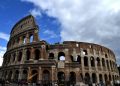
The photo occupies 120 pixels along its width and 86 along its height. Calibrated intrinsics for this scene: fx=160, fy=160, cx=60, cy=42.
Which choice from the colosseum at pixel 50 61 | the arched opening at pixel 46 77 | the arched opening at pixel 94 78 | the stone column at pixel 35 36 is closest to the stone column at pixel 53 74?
the colosseum at pixel 50 61

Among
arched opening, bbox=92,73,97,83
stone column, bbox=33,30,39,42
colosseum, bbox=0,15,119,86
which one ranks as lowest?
arched opening, bbox=92,73,97,83

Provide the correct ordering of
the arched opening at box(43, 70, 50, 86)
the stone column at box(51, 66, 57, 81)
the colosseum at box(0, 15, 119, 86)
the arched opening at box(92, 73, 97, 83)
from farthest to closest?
the arched opening at box(92, 73, 97, 83) < the colosseum at box(0, 15, 119, 86) < the stone column at box(51, 66, 57, 81) < the arched opening at box(43, 70, 50, 86)

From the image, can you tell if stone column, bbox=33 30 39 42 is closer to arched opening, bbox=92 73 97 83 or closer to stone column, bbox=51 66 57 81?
stone column, bbox=51 66 57 81

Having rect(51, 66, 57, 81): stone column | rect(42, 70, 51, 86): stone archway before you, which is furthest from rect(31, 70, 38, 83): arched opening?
rect(51, 66, 57, 81): stone column

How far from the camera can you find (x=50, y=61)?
25328mm

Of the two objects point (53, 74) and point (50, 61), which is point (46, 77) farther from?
point (50, 61)

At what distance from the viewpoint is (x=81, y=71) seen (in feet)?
94.6

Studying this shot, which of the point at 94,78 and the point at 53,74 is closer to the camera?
the point at 53,74

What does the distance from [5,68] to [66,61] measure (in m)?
12.7

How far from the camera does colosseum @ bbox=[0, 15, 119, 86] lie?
25.3m

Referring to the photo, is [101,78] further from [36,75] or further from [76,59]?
[36,75]

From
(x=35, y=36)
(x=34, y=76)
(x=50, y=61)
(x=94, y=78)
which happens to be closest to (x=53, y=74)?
(x=50, y=61)

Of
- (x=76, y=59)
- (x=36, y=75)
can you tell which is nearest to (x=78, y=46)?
(x=76, y=59)

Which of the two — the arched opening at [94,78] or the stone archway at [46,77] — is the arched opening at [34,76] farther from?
the arched opening at [94,78]
